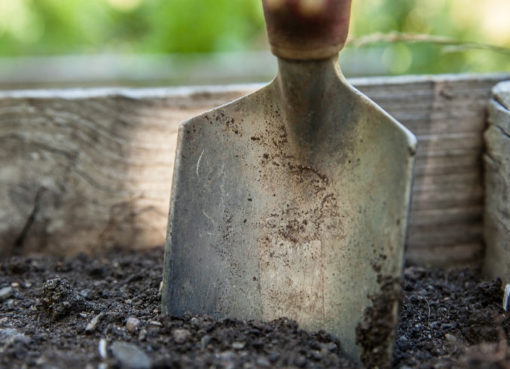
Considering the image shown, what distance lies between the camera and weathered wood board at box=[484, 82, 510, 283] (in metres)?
1.52

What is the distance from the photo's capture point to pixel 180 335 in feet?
3.92

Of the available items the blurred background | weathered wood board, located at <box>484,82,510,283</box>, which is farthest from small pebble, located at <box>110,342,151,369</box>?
the blurred background

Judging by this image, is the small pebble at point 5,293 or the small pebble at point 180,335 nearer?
the small pebble at point 180,335

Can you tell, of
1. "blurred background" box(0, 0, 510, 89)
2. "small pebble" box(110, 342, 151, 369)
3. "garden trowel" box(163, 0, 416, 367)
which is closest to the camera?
"small pebble" box(110, 342, 151, 369)

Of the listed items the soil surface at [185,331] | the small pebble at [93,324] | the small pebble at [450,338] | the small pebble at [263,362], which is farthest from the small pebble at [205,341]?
the small pebble at [450,338]

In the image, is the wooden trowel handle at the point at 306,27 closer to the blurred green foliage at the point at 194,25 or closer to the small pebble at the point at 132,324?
the small pebble at the point at 132,324

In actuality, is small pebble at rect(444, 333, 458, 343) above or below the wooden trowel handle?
below

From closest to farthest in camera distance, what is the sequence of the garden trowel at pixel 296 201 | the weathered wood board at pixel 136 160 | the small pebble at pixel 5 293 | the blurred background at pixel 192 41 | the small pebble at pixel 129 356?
the small pebble at pixel 129 356 < the garden trowel at pixel 296 201 < the small pebble at pixel 5 293 < the weathered wood board at pixel 136 160 < the blurred background at pixel 192 41

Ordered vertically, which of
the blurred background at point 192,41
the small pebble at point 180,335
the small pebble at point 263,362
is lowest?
the small pebble at point 263,362

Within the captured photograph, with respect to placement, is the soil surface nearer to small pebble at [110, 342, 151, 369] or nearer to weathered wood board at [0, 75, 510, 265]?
small pebble at [110, 342, 151, 369]

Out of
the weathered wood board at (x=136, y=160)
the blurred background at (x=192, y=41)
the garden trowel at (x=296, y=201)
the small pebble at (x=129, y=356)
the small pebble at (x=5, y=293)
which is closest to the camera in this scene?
the small pebble at (x=129, y=356)

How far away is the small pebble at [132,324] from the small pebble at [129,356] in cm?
8

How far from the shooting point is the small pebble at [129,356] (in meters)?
1.09

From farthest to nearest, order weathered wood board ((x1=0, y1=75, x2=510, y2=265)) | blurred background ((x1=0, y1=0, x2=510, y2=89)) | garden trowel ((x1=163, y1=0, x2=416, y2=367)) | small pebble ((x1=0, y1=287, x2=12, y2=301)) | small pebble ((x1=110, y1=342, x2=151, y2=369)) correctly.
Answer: blurred background ((x1=0, y1=0, x2=510, y2=89))
weathered wood board ((x1=0, y1=75, x2=510, y2=265))
small pebble ((x1=0, y1=287, x2=12, y2=301))
garden trowel ((x1=163, y1=0, x2=416, y2=367))
small pebble ((x1=110, y1=342, x2=151, y2=369))
